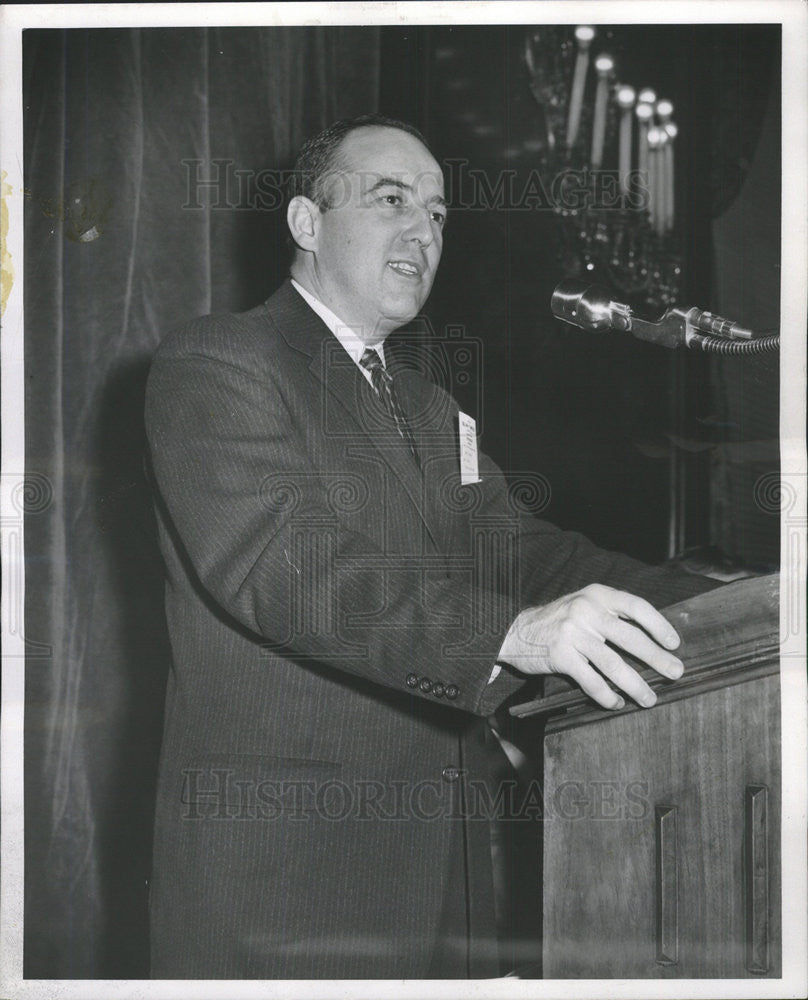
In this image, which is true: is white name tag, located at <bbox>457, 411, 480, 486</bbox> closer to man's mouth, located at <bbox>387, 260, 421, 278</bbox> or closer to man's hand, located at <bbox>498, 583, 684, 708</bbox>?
man's mouth, located at <bbox>387, 260, 421, 278</bbox>

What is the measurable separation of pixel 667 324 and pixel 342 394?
1.76 ft

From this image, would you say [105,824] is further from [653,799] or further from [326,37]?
[326,37]

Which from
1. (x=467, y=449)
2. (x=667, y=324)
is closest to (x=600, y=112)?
(x=667, y=324)

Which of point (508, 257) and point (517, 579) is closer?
point (517, 579)

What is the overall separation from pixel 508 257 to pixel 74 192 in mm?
861

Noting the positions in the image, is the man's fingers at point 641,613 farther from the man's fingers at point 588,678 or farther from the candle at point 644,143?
the candle at point 644,143

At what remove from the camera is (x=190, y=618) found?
5.25 ft

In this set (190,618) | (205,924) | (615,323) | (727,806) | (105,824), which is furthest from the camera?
(105,824)

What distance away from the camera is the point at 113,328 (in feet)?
6.67

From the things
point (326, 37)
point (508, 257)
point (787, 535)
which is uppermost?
point (326, 37)

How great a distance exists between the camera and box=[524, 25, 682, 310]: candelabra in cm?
197

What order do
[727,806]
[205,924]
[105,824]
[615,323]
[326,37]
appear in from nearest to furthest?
[727,806]
[205,924]
[615,323]
[105,824]
[326,37]

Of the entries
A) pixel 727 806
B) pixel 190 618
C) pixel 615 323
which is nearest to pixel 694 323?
pixel 615 323

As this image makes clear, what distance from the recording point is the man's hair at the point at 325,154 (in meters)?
1.78
